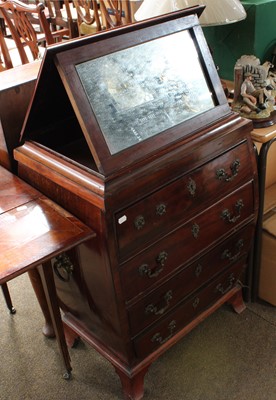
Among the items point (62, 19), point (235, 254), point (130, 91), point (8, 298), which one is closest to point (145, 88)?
point (130, 91)

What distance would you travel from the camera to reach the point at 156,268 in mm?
1280

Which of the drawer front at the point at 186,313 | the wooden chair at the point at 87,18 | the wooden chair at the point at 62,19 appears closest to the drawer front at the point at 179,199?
the drawer front at the point at 186,313

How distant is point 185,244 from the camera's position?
1.35 m

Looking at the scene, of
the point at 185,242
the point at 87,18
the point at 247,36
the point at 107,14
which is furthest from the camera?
the point at 87,18

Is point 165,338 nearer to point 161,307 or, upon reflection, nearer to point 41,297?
point 161,307

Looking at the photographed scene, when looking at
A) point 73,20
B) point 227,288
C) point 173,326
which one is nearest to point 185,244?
point 173,326

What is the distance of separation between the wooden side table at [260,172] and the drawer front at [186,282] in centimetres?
7

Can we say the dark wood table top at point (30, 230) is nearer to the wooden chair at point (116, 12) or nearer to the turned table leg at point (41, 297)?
the turned table leg at point (41, 297)

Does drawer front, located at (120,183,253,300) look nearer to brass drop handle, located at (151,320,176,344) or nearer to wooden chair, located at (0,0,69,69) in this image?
brass drop handle, located at (151,320,176,344)

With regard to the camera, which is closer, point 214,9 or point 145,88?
point 145,88

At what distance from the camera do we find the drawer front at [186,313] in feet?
4.68

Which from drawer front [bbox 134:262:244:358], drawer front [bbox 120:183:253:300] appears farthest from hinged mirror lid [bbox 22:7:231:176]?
drawer front [bbox 134:262:244:358]

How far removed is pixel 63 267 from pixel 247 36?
119 cm

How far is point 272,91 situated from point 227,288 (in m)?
0.75
